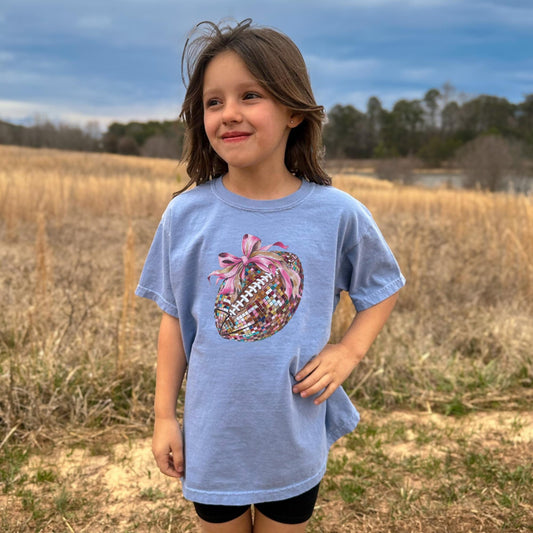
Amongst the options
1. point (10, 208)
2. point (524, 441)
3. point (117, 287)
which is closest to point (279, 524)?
point (524, 441)

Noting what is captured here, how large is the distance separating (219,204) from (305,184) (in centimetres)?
20

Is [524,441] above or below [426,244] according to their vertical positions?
below

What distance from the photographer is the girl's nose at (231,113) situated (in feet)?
3.48

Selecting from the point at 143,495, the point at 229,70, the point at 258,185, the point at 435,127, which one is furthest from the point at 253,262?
the point at 435,127

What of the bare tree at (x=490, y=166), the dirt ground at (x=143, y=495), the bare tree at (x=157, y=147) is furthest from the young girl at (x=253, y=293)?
the bare tree at (x=157, y=147)

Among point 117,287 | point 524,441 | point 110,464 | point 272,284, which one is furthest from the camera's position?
point 117,287

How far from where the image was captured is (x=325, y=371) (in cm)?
111

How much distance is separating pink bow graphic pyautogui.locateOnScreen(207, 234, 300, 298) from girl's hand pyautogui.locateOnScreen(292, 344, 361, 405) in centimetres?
15

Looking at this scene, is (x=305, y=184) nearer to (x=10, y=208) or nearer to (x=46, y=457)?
(x=46, y=457)

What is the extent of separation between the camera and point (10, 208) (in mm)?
7238

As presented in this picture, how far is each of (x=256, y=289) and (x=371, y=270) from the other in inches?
11.0

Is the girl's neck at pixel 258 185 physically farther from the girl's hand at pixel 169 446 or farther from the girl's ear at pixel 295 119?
the girl's hand at pixel 169 446

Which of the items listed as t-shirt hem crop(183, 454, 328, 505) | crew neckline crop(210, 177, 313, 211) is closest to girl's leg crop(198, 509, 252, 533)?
t-shirt hem crop(183, 454, 328, 505)

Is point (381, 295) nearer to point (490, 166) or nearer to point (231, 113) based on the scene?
point (231, 113)
